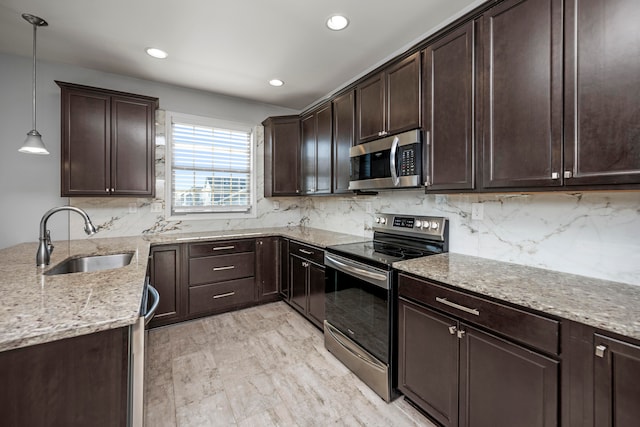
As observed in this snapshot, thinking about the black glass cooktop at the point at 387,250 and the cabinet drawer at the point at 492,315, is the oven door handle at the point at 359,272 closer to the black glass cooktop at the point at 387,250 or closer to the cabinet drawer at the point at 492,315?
the black glass cooktop at the point at 387,250

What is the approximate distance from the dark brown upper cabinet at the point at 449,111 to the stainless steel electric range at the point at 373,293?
53 centimetres

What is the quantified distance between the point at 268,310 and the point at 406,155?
2.45 metres

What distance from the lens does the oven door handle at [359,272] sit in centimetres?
183

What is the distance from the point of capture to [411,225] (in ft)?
7.94

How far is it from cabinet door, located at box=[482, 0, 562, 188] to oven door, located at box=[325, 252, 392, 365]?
94 cm

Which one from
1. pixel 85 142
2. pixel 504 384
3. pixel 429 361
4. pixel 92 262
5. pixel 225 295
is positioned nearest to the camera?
pixel 504 384

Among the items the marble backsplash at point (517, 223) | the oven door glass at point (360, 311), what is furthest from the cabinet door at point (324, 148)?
the oven door glass at point (360, 311)

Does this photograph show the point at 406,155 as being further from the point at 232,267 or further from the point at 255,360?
the point at 232,267

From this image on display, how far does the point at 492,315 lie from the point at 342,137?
208cm

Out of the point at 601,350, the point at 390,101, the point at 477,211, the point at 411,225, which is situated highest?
the point at 390,101

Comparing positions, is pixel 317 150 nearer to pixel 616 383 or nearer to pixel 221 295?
pixel 221 295

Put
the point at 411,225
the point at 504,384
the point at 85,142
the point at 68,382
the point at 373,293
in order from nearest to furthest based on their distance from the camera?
1. the point at 68,382
2. the point at 504,384
3. the point at 373,293
4. the point at 411,225
5. the point at 85,142

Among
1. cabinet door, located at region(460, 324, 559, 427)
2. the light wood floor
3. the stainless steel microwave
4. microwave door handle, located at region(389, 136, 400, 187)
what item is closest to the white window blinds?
the light wood floor

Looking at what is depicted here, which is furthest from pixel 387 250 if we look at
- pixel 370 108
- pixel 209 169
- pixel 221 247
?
pixel 209 169
